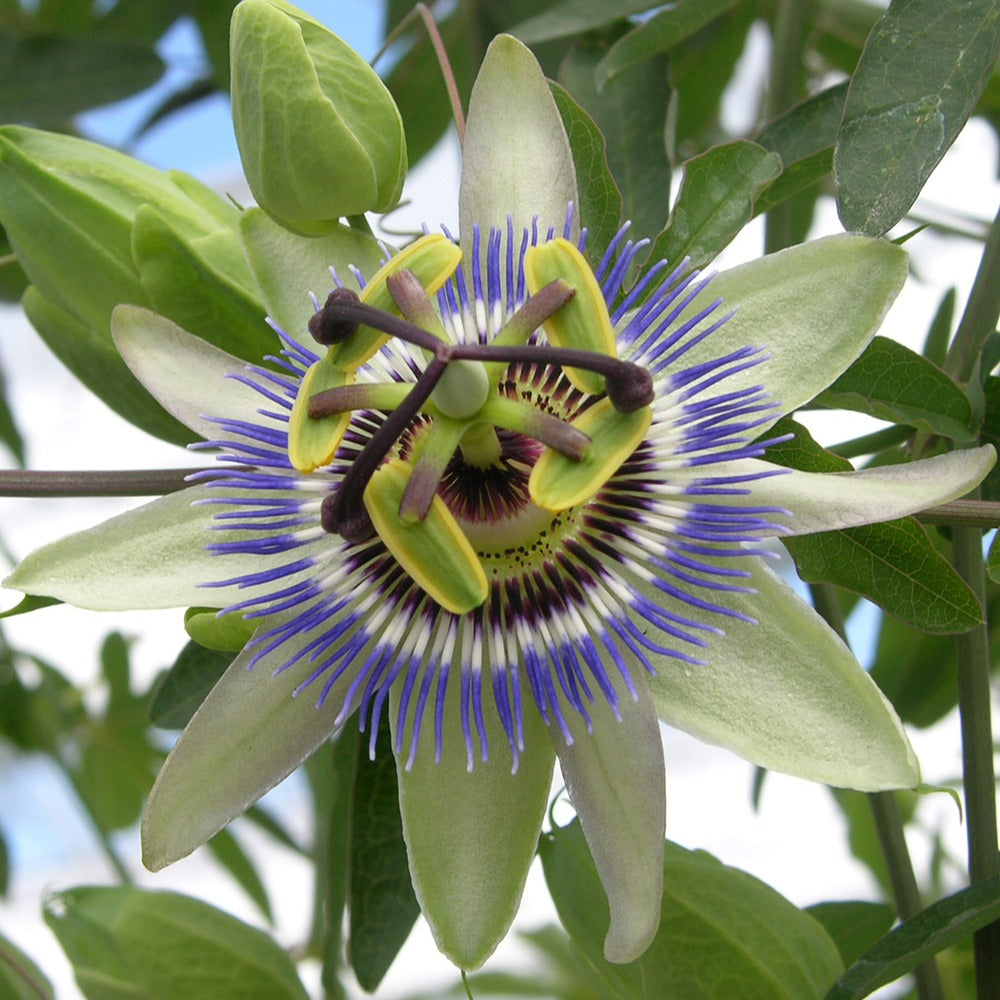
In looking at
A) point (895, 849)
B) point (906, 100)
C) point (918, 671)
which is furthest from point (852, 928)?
point (906, 100)

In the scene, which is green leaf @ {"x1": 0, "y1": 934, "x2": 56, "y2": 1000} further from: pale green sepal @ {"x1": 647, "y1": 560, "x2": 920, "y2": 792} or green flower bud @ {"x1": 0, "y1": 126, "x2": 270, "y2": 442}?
pale green sepal @ {"x1": 647, "y1": 560, "x2": 920, "y2": 792}

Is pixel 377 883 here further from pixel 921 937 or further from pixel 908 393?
pixel 908 393

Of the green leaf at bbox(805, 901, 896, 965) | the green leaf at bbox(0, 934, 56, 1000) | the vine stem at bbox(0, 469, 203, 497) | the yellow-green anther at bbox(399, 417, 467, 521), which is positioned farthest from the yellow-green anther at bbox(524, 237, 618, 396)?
the green leaf at bbox(0, 934, 56, 1000)

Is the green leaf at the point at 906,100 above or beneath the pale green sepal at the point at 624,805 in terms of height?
above

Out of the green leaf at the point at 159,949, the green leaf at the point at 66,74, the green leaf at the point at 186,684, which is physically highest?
the green leaf at the point at 66,74

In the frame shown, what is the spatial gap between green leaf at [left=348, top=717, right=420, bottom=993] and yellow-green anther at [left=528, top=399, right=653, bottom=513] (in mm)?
382

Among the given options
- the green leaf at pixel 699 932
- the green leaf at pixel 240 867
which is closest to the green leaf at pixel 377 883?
the green leaf at pixel 699 932

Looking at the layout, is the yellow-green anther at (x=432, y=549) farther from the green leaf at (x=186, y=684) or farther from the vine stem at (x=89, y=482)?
the green leaf at (x=186, y=684)

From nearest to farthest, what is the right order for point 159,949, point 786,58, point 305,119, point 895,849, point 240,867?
point 305,119
point 895,849
point 159,949
point 786,58
point 240,867

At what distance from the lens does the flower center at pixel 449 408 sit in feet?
3.15

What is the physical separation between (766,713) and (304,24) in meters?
0.64

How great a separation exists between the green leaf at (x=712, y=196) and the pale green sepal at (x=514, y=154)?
0.10 meters

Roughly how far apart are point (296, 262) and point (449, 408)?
24 cm

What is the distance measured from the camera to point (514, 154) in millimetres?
1160
